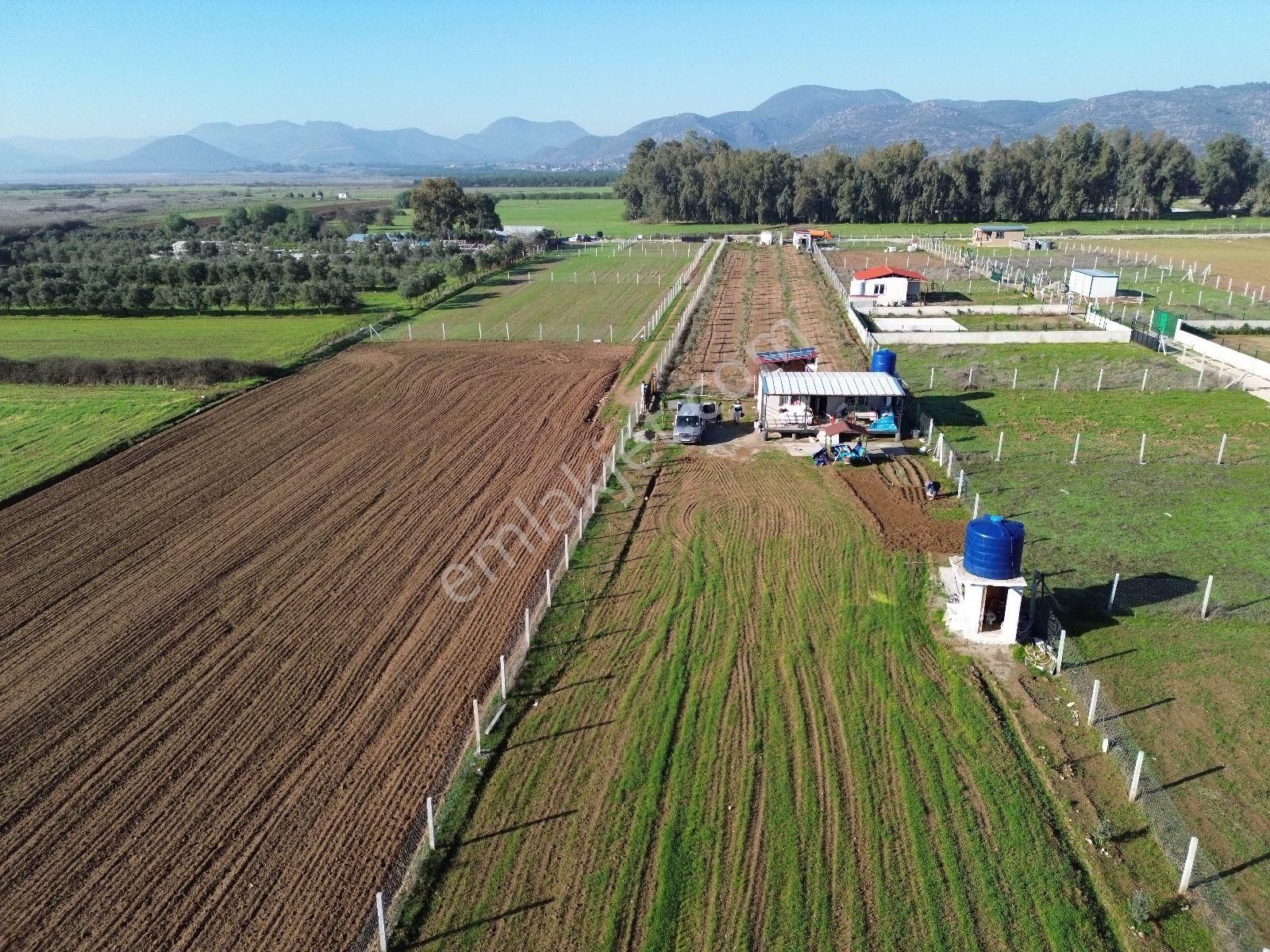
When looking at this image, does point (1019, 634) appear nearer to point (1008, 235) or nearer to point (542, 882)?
point (542, 882)

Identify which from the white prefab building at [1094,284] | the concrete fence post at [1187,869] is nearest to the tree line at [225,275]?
the white prefab building at [1094,284]

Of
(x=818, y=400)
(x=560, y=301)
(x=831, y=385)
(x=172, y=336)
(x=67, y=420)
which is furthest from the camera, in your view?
(x=560, y=301)

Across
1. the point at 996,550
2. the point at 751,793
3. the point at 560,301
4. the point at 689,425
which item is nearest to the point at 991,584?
the point at 996,550

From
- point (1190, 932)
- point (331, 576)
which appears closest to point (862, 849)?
point (1190, 932)

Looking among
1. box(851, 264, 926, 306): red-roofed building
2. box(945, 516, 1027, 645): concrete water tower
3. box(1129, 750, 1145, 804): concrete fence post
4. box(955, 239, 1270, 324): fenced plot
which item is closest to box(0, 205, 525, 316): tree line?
box(851, 264, 926, 306): red-roofed building

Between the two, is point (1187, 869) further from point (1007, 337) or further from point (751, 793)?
point (1007, 337)

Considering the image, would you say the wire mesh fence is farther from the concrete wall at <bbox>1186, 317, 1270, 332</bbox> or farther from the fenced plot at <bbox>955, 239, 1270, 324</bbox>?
the fenced plot at <bbox>955, 239, 1270, 324</bbox>
